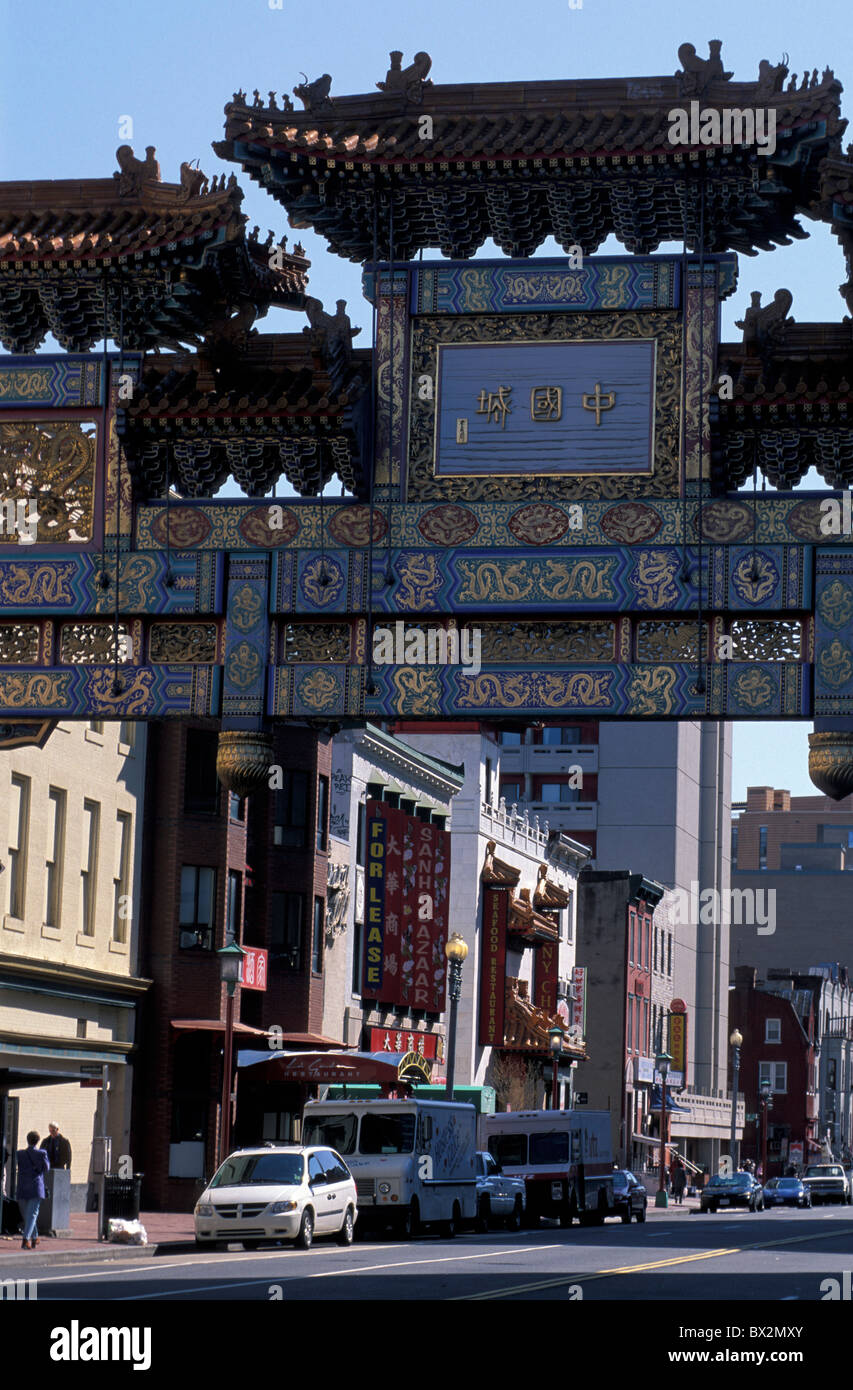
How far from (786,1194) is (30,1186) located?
148ft

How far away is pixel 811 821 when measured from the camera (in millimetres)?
151000

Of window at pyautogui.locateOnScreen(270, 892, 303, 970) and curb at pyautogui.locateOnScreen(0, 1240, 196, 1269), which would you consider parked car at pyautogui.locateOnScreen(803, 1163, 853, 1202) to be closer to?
window at pyautogui.locateOnScreen(270, 892, 303, 970)

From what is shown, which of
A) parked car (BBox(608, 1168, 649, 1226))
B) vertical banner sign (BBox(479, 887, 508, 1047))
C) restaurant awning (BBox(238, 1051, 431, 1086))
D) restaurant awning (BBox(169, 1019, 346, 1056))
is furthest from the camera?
vertical banner sign (BBox(479, 887, 508, 1047))

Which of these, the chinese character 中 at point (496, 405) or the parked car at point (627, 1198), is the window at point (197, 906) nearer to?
the parked car at point (627, 1198)

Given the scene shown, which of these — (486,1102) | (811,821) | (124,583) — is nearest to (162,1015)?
(486,1102)

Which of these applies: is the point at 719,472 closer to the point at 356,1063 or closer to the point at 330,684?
the point at 330,684

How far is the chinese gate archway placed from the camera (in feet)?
70.2

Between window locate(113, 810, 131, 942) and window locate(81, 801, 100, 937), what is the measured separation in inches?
40.1

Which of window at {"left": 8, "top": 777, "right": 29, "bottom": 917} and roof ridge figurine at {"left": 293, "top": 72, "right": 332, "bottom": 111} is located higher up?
roof ridge figurine at {"left": 293, "top": 72, "right": 332, "bottom": 111}

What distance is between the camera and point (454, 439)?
72.2 ft

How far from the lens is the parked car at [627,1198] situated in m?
49.4

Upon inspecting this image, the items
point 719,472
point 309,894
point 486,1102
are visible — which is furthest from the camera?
point 486,1102

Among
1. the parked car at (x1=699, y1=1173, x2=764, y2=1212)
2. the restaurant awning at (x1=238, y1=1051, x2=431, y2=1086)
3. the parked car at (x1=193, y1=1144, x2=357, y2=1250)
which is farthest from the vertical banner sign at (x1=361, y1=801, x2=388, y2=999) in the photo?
the parked car at (x1=193, y1=1144, x2=357, y2=1250)

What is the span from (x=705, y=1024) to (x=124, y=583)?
89.9 meters
